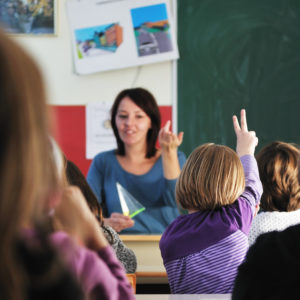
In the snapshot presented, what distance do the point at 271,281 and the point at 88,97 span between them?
3.29 meters

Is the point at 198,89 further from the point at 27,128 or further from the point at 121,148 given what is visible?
the point at 27,128

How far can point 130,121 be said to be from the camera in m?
3.14

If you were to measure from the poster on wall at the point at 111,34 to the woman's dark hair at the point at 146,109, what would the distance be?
0.88 metres

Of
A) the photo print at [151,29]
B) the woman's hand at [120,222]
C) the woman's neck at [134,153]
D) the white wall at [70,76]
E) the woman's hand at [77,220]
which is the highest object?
the photo print at [151,29]

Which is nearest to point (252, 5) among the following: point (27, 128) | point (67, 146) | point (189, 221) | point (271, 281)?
point (67, 146)

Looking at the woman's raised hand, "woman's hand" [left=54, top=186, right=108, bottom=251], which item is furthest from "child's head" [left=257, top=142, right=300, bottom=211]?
"woman's hand" [left=54, top=186, right=108, bottom=251]

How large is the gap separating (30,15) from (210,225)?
2.94 metres

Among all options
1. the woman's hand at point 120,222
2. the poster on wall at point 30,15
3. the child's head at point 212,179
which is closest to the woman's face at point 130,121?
the woman's hand at point 120,222

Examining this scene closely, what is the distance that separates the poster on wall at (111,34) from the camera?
13.1 ft

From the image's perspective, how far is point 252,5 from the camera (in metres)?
3.91

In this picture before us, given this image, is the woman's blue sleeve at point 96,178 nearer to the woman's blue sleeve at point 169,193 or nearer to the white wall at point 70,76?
the woman's blue sleeve at point 169,193

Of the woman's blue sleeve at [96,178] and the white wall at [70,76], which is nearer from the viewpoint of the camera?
the woman's blue sleeve at [96,178]

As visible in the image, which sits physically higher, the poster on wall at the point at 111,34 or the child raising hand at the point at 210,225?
the poster on wall at the point at 111,34

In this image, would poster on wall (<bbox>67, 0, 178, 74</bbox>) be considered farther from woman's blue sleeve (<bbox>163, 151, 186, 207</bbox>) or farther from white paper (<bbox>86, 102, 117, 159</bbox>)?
woman's blue sleeve (<bbox>163, 151, 186, 207</bbox>)
